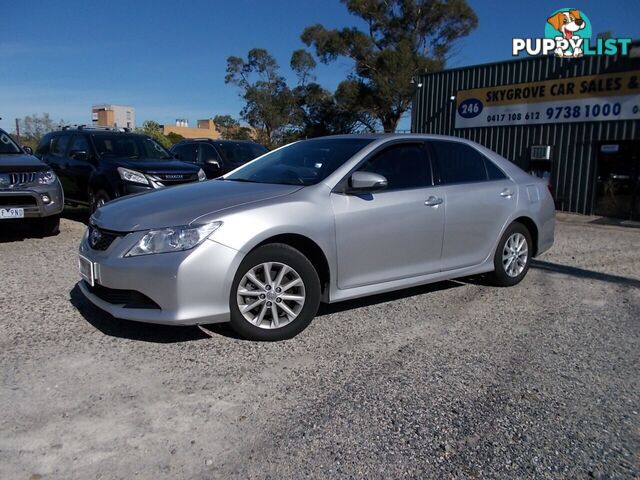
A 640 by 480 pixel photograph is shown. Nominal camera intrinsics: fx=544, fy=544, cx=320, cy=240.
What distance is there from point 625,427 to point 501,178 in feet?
10.5

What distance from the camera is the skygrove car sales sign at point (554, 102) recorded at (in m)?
13.0

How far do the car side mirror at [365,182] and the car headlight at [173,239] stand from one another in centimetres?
117

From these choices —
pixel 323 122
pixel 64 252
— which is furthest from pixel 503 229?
pixel 323 122

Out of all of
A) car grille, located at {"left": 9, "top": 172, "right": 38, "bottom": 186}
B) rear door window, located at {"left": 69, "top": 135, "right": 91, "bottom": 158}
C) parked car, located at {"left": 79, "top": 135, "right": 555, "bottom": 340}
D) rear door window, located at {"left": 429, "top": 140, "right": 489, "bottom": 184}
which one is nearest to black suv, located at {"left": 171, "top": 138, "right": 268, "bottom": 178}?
rear door window, located at {"left": 69, "top": 135, "right": 91, "bottom": 158}

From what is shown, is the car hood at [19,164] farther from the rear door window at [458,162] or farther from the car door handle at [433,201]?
the car door handle at [433,201]

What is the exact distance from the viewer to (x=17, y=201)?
24.5 feet

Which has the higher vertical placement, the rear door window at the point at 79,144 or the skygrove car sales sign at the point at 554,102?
the skygrove car sales sign at the point at 554,102

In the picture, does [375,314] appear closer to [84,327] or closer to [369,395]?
[369,395]

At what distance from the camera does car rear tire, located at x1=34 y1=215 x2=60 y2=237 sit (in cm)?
821

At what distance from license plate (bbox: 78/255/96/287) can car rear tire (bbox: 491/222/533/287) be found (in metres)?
3.80

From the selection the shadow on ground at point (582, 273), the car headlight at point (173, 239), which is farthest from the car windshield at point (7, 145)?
the shadow on ground at point (582, 273)

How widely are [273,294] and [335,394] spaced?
97cm

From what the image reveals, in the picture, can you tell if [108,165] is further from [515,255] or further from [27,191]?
[515,255]

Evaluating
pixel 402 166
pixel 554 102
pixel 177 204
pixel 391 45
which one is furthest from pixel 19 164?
pixel 391 45
